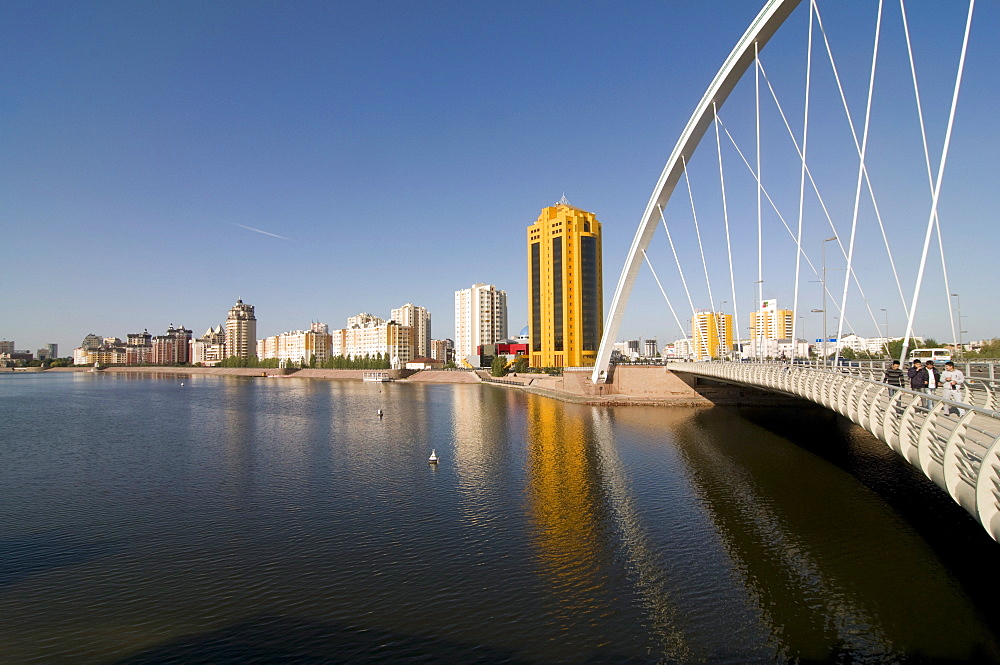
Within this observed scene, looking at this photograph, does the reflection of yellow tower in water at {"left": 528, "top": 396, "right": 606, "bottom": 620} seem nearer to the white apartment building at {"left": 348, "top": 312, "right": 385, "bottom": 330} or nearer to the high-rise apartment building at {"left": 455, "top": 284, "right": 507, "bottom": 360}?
the high-rise apartment building at {"left": 455, "top": 284, "right": 507, "bottom": 360}

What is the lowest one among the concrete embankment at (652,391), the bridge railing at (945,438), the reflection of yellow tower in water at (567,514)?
the reflection of yellow tower in water at (567,514)

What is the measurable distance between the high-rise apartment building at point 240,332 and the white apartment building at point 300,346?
7583 millimetres

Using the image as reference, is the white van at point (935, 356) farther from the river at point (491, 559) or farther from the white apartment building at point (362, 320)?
the white apartment building at point (362, 320)

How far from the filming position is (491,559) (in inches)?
488

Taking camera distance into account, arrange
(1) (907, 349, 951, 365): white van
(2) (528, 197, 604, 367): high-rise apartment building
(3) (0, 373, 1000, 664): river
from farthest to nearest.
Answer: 1. (2) (528, 197, 604, 367): high-rise apartment building
2. (1) (907, 349, 951, 365): white van
3. (3) (0, 373, 1000, 664): river

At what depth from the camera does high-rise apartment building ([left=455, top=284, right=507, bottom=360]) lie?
5153 inches

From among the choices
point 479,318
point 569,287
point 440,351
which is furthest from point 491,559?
point 440,351

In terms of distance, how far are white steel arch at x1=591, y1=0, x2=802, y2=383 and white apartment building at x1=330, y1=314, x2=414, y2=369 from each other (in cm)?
8613

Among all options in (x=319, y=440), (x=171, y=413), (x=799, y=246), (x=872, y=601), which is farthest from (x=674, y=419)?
(x=171, y=413)

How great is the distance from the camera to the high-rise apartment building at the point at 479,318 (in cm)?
13088

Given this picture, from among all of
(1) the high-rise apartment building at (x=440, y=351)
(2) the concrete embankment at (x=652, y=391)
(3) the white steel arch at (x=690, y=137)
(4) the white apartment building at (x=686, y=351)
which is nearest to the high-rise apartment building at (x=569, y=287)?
(4) the white apartment building at (x=686, y=351)

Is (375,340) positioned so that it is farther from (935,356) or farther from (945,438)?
(945,438)

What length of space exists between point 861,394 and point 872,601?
3.81m

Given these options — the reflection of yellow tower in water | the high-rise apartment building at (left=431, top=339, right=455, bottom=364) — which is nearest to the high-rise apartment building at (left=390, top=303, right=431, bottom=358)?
the high-rise apartment building at (left=431, top=339, right=455, bottom=364)
